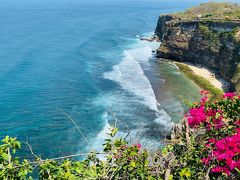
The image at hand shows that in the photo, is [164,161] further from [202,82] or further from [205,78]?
[205,78]

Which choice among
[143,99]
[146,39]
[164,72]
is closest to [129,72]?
[164,72]

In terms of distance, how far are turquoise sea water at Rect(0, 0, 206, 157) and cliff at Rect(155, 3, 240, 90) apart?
5.62 metres

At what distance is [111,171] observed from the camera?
1063 centimetres

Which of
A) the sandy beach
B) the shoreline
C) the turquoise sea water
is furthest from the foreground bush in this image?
the sandy beach

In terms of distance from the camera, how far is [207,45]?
77.6 meters

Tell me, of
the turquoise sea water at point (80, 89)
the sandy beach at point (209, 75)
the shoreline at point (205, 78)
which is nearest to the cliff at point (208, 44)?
the sandy beach at point (209, 75)

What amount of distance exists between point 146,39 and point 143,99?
57.2 meters

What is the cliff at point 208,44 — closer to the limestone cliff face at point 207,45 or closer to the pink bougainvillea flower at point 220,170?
the limestone cliff face at point 207,45

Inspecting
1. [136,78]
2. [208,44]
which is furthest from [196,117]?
[208,44]

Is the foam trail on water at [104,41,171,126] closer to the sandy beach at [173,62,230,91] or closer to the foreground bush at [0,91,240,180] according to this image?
the sandy beach at [173,62,230,91]

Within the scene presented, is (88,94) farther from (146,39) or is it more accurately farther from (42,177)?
(146,39)

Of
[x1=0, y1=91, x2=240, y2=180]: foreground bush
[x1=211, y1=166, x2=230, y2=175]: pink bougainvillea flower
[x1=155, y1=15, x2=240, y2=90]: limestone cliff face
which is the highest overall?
[x1=0, y1=91, x2=240, y2=180]: foreground bush

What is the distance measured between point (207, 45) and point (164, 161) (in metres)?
69.5

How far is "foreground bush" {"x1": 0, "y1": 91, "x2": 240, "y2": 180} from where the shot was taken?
9.93 m
